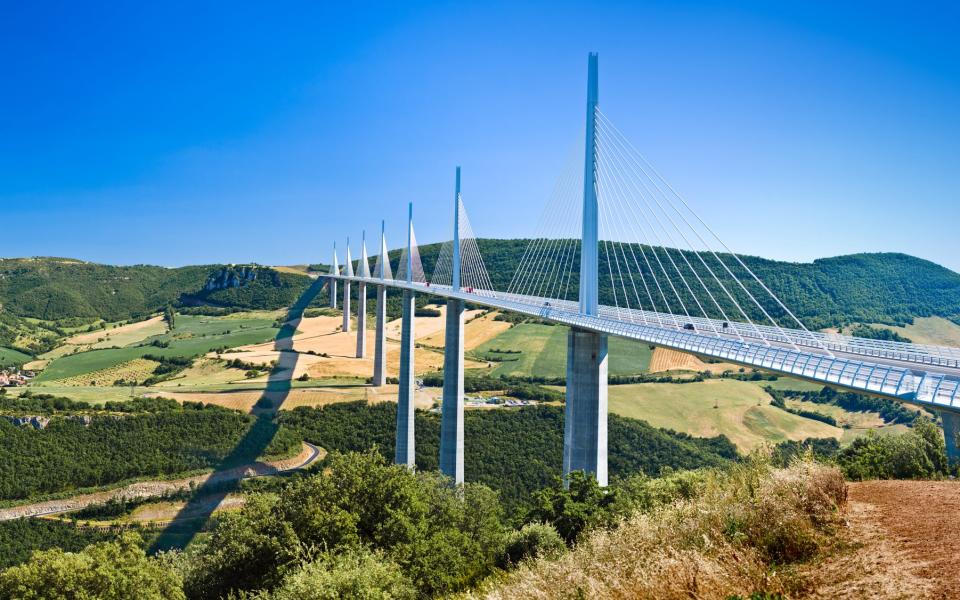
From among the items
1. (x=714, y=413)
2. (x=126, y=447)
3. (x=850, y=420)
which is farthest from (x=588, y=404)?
(x=850, y=420)

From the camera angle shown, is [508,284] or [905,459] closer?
[905,459]

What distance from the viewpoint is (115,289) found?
122688mm

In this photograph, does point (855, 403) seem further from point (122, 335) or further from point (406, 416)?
point (122, 335)

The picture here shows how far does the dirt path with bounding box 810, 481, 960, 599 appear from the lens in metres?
6.92

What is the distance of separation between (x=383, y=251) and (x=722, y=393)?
3740cm

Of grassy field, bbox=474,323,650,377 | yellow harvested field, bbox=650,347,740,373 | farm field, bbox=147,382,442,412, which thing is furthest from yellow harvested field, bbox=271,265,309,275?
yellow harvested field, bbox=650,347,740,373

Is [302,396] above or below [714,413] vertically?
above

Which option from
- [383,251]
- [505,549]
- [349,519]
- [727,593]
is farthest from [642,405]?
[727,593]

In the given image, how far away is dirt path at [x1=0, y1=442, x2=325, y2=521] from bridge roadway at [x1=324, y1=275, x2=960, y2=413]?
27.0m

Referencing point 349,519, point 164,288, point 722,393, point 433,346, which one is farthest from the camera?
point 164,288

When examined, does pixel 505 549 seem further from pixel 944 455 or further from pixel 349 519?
pixel 944 455

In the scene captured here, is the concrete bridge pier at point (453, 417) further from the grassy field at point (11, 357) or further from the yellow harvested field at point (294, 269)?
the yellow harvested field at point (294, 269)

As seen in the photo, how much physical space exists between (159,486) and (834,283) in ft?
239

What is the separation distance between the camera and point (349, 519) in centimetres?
1395
